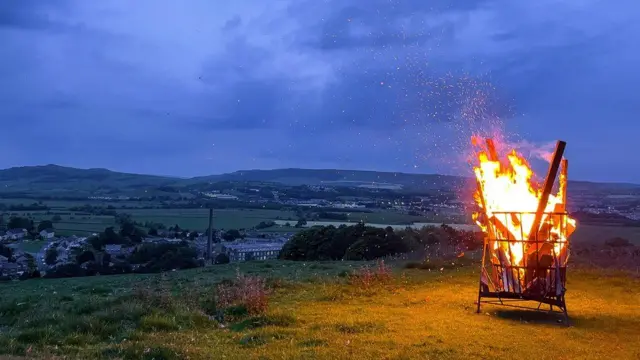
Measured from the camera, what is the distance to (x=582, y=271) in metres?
20.8

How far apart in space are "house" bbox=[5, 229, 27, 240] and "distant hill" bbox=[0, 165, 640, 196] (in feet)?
111

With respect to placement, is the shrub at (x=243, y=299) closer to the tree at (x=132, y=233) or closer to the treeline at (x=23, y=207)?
the tree at (x=132, y=233)

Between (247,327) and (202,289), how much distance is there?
20.8 ft

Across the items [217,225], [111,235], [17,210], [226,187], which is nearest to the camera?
[111,235]

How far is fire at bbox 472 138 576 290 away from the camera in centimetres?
1362

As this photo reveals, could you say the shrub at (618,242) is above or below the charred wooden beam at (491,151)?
below

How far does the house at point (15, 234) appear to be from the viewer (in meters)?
47.2

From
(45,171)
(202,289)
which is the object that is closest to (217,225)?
(202,289)

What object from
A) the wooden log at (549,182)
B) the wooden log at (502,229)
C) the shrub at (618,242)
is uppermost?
the wooden log at (549,182)

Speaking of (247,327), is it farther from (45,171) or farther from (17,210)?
(45,171)

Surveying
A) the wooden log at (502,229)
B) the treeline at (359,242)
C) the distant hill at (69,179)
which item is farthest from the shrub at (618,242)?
the distant hill at (69,179)

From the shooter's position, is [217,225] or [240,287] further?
[217,225]

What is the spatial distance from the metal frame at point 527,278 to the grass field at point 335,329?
41 cm

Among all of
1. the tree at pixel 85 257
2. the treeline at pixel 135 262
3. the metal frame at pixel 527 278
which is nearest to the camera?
the metal frame at pixel 527 278
